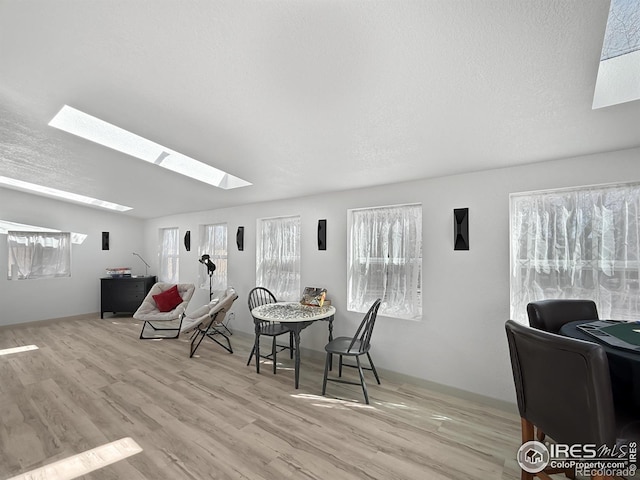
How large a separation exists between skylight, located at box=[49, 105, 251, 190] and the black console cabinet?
3.72 metres

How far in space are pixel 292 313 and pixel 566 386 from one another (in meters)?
2.36

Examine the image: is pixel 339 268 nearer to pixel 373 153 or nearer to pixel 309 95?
pixel 373 153

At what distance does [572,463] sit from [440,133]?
6.87 feet

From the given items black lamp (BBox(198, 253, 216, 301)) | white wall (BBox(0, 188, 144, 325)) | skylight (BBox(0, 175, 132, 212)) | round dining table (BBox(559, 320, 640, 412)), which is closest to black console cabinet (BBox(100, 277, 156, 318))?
white wall (BBox(0, 188, 144, 325))

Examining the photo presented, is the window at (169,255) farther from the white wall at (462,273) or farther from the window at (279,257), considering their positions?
the white wall at (462,273)

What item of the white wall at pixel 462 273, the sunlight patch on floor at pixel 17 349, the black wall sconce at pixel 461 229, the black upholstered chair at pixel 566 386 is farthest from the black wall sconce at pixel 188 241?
the black upholstered chair at pixel 566 386

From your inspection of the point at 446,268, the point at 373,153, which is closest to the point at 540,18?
the point at 373,153

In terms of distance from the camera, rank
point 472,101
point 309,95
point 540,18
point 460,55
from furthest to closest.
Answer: point 309,95 < point 472,101 < point 460,55 < point 540,18

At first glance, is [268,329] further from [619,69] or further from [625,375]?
[619,69]

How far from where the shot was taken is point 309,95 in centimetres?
178

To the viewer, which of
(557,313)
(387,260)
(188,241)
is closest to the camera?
(557,313)

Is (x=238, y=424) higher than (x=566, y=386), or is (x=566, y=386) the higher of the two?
(x=566, y=386)

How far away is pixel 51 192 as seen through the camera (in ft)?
16.5

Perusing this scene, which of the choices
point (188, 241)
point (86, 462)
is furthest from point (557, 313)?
point (188, 241)
